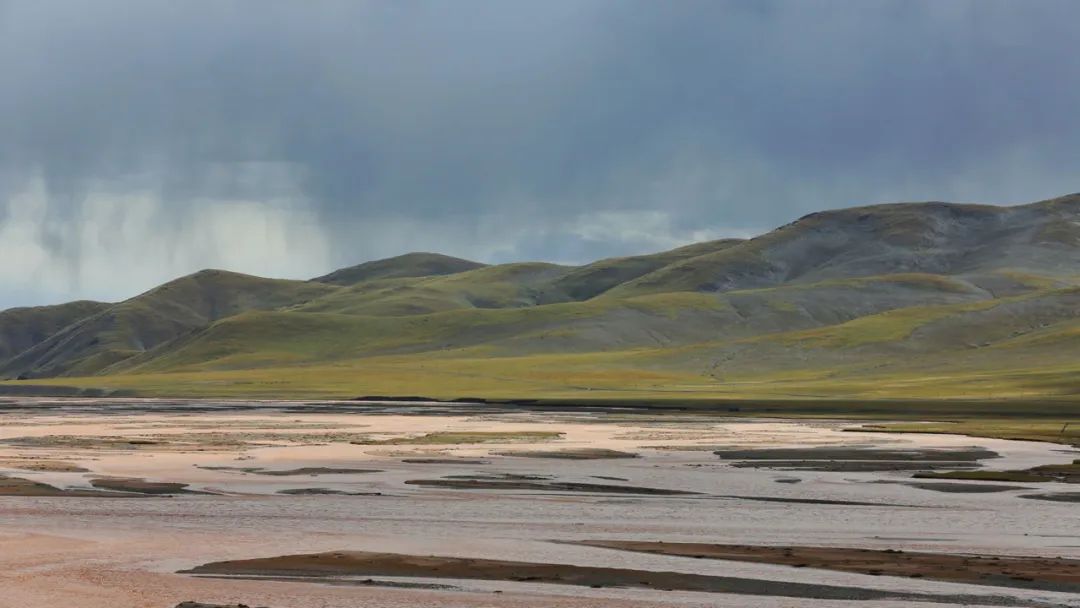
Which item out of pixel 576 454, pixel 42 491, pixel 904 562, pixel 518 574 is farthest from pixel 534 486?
pixel 904 562

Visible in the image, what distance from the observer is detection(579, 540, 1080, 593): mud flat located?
2898 centimetres

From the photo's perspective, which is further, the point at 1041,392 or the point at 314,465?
the point at 1041,392

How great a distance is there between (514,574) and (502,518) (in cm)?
983

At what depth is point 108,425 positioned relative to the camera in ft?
299

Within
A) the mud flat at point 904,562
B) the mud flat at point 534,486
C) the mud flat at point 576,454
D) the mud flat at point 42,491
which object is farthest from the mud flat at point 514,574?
the mud flat at point 576,454

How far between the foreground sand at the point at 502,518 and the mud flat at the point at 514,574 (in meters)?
0.12

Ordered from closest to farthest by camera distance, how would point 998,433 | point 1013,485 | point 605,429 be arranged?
point 1013,485 → point 998,433 → point 605,429

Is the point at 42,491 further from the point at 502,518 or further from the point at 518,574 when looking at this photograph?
the point at 518,574

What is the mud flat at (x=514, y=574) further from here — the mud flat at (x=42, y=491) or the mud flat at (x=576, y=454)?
the mud flat at (x=576, y=454)

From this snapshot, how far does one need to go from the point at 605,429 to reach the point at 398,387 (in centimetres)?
9366

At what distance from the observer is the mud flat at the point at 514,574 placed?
27.7 meters

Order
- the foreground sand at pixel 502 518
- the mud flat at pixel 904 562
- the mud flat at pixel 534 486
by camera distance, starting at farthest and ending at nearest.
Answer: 1. the mud flat at pixel 534 486
2. the mud flat at pixel 904 562
3. the foreground sand at pixel 502 518

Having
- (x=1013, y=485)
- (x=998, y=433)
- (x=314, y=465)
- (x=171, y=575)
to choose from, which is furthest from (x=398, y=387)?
(x=171, y=575)

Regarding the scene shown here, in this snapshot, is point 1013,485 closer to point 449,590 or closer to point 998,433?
point 449,590
